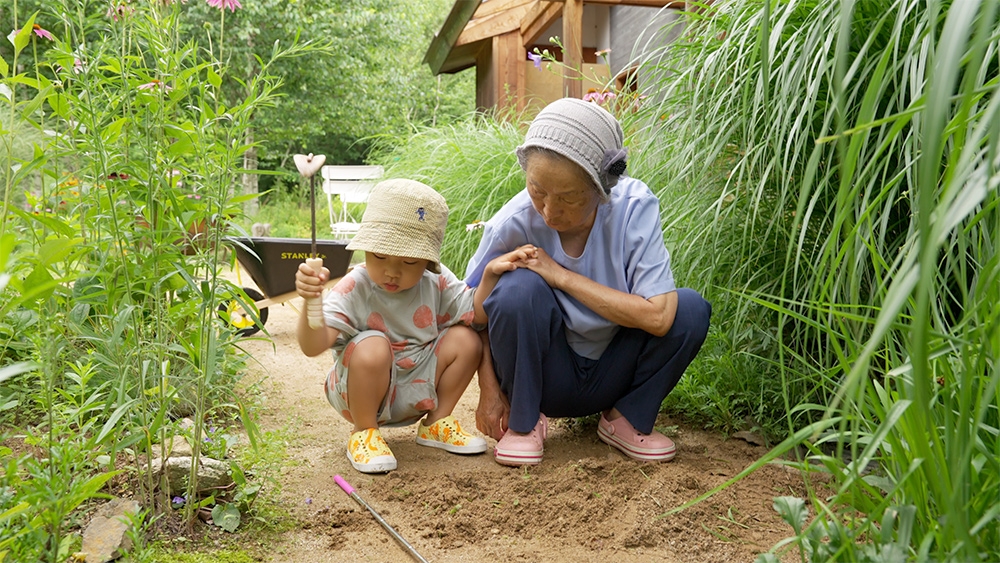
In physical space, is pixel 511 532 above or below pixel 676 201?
below

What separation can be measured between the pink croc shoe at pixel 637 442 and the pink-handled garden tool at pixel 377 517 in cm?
80

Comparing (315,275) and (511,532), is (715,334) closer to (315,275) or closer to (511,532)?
(511,532)

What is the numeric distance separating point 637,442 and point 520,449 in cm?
34

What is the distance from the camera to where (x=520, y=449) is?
95.3 inches

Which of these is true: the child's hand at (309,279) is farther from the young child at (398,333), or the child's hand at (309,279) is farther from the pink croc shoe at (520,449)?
the pink croc shoe at (520,449)

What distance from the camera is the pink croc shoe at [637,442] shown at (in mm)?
2404

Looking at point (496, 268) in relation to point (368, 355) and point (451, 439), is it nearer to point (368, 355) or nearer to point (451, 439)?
point (368, 355)

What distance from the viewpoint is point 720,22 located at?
8.00ft

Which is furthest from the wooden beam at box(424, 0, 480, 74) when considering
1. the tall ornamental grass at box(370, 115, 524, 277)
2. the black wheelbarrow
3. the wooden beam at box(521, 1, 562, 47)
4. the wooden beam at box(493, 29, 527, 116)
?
the black wheelbarrow

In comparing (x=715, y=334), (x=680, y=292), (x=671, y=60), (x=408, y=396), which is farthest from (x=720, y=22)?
(x=408, y=396)

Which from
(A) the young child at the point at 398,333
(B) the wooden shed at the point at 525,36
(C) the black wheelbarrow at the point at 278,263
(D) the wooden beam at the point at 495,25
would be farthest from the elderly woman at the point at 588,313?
(D) the wooden beam at the point at 495,25

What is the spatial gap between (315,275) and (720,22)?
1356mm

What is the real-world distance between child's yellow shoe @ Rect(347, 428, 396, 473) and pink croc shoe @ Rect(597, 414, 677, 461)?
2.17 ft

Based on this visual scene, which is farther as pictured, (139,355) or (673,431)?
(673,431)
